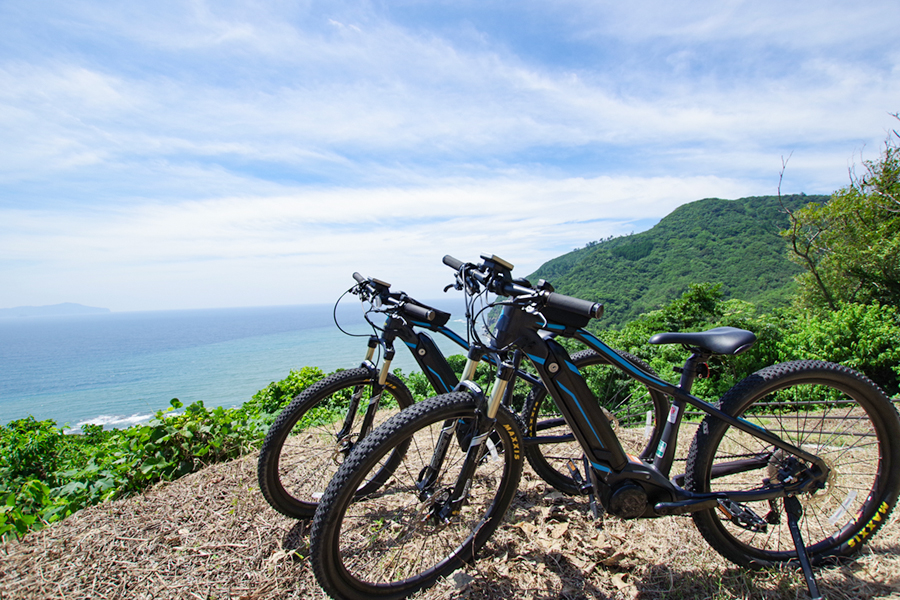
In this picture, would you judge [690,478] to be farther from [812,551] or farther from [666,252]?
[666,252]

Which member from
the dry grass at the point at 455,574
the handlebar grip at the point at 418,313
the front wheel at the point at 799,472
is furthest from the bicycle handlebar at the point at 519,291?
the dry grass at the point at 455,574

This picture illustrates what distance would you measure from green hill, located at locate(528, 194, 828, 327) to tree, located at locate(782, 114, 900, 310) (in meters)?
5.48

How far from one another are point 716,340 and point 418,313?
1.67m

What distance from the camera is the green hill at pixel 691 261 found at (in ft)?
99.6

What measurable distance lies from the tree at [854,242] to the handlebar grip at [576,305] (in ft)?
57.0

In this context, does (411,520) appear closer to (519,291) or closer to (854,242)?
(519,291)

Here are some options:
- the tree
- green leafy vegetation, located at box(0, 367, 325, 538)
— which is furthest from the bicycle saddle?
the tree

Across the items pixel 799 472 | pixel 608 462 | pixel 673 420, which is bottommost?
pixel 799 472

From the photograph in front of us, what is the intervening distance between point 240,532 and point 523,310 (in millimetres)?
2086

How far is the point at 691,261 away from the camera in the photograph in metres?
40.5

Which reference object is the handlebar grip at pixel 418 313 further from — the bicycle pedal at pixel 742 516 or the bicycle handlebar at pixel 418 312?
the bicycle pedal at pixel 742 516

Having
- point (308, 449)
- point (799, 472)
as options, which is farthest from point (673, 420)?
point (308, 449)

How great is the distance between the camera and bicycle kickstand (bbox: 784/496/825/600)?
6.35 ft

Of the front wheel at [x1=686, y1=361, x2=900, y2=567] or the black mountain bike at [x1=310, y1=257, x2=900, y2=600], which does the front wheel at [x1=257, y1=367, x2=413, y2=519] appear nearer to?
the black mountain bike at [x1=310, y1=257, x2=900, y2=600]
